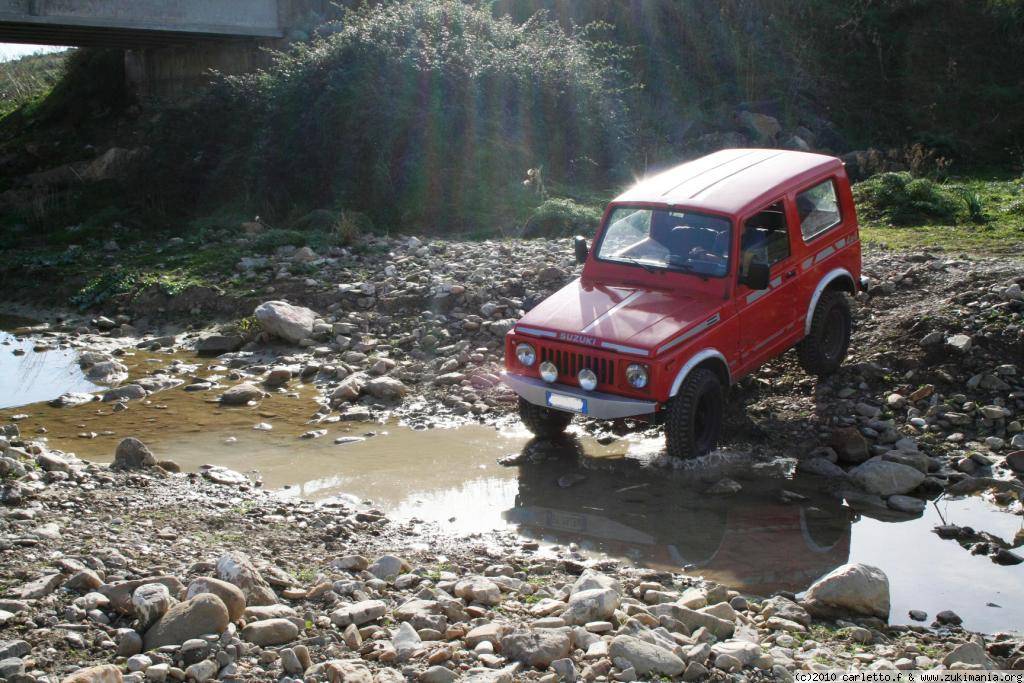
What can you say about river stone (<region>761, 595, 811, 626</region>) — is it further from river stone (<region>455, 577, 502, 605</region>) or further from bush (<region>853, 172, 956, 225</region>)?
bush (<region>853, 172, 956, 225</region>)

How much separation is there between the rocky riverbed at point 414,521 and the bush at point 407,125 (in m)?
4.90

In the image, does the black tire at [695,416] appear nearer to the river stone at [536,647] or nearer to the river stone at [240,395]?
the river stone at [536,647]

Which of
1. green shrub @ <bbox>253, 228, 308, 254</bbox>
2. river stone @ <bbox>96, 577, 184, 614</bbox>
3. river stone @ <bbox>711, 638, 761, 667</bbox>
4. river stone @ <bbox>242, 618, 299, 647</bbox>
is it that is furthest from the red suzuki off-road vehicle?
green shrub @ <bbox>253, 228, 308, 254</bbox>

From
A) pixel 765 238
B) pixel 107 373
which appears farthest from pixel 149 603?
pixel 107 373

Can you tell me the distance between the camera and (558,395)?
7.95m

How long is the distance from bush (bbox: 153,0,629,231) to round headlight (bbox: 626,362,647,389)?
9402 mm

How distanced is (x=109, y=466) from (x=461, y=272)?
236 inches

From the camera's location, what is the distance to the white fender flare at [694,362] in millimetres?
7742

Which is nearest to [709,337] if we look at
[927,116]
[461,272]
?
[461,272]

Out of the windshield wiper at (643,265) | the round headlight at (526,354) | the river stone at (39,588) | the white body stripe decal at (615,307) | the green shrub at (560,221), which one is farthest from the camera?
the green shrub at (560,221)

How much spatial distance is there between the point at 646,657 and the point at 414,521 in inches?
106

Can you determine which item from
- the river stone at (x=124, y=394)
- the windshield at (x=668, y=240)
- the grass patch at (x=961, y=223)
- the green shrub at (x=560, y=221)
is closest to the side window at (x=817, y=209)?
the windshield at (x=668, y=240)

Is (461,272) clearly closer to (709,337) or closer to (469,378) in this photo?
(469,378)

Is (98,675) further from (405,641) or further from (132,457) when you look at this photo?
(132,457)
